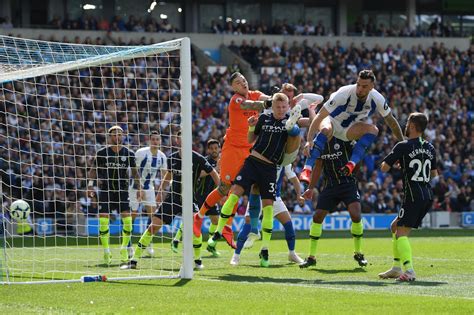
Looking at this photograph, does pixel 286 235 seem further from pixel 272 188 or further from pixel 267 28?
pixel 267 28

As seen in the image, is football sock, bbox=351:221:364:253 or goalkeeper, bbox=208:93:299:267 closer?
goalkeeper, bbox=208:93:299:267

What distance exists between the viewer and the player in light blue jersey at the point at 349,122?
1398 cm

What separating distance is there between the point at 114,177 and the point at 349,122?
443cm

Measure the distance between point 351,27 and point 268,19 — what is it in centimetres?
440

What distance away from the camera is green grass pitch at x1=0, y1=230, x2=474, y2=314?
9.42 m

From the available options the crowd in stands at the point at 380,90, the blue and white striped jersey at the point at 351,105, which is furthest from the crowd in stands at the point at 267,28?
the blue and white striped jersey at the point at 351,105

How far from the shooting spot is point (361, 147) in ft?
46.8

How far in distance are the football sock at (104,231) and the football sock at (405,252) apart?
5.95m

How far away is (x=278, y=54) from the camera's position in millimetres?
42188

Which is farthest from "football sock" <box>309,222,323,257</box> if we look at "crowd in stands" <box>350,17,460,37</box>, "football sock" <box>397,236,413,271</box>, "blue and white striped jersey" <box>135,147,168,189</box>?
"crowd in stands" <box>350,17,460,37</box>

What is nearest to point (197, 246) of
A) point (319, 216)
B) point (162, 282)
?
point (319, 216)

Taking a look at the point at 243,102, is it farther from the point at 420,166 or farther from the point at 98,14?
the point at 98,14

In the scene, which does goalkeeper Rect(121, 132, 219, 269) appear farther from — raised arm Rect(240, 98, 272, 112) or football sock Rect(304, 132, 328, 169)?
football sock Rect(304, 132, 328, 169)

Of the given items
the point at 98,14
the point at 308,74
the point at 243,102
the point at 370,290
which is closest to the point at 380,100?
the point at 243,102
